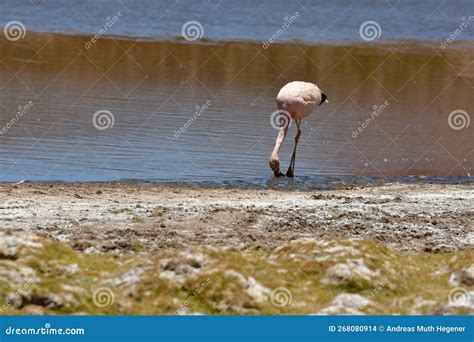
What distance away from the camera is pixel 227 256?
9.84m

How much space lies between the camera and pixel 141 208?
46.3 ft

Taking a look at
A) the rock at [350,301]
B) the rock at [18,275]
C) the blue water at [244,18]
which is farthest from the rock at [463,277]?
the blue water at [244,18]

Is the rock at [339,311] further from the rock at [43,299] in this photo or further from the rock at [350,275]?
the rock at [43,299]

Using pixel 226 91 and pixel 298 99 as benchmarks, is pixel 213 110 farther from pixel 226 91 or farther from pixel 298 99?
pixel 298 99

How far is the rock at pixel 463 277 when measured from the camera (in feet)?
32.7

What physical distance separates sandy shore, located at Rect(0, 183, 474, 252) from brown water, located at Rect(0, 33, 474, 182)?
4.76 feet

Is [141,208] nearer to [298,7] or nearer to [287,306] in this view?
[287,306]

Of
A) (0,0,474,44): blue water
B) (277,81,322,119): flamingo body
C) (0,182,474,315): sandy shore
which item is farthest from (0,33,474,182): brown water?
(0,182,474,315): sandy shore

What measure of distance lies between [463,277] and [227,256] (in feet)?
6.80

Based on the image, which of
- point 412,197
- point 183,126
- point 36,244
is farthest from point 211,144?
point 36,244

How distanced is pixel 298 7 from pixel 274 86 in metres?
10.2

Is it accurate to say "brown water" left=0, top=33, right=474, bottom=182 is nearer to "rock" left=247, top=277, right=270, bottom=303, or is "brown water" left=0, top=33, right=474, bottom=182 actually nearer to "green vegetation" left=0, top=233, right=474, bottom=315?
"green vegetation" left=0, top=233, right=474, bottom=315

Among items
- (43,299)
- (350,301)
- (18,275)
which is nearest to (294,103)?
(350,301)

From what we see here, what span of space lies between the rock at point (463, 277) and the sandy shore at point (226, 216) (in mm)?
2316
